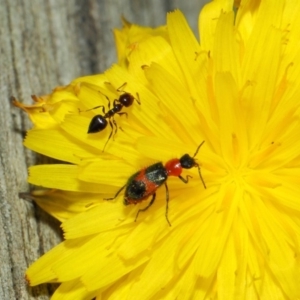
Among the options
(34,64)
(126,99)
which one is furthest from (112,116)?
(34,64)

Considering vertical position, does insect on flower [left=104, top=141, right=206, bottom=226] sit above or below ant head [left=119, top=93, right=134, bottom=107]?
below

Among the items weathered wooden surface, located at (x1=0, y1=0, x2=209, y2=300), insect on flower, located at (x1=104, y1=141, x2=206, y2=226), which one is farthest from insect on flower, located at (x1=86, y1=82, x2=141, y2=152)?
weathered wooden surface, located at (x1=0, y1=0, x2=209, y2=300)

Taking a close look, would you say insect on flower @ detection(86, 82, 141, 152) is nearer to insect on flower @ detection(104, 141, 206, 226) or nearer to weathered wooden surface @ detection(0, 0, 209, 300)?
insect on flower @ detection(104, 141, 206, 226)

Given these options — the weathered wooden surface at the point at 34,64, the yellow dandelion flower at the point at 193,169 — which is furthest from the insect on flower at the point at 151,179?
the weathered wooden surface at the point at 34,64

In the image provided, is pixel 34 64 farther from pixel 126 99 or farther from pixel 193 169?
pixel 193 169

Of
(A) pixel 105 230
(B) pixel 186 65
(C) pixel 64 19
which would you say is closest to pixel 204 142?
(B) pixel 186 65

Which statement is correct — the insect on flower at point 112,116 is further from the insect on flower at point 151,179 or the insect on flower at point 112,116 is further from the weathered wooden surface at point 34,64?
the weathered wooden surface at point 34,64

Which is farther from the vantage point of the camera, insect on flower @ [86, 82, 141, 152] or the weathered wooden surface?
the weathered wooden surface
